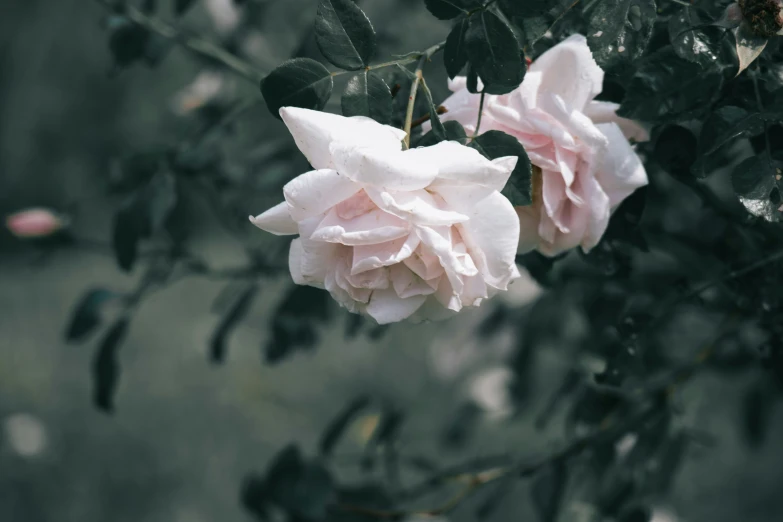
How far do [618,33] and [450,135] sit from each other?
11cm

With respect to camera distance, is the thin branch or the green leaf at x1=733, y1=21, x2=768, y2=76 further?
the thin branch

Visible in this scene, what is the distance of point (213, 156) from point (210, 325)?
2114mm

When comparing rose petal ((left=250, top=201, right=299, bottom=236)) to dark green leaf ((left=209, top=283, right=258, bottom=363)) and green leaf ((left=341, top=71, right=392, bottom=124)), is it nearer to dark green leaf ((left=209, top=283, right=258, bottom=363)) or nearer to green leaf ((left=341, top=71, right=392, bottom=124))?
green leaf ((left=341, top=71, right=392, bottom=124))

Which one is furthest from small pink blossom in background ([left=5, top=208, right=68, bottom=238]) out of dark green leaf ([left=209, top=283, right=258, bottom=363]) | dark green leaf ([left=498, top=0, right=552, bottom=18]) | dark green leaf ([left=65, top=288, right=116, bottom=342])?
dark green leaf ([left=498, top=0, right=552, bottom=18])

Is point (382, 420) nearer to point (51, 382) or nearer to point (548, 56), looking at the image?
point (548, 56)

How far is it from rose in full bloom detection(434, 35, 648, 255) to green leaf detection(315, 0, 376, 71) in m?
0.06

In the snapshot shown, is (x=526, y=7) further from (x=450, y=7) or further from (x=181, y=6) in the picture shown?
(x=181, y=6)

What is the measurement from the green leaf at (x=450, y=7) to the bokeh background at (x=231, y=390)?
440 mm

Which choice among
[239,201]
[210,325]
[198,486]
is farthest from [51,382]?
[239,201]

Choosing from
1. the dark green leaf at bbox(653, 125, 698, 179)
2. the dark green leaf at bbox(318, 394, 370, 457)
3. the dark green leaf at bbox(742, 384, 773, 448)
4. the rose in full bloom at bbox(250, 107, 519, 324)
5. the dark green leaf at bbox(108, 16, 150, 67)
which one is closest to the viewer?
the rose in full bloom at bbox(250, 107, 519, 324)

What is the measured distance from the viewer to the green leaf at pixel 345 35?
1.55 feet

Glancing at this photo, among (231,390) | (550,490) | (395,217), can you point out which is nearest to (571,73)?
(395,217)

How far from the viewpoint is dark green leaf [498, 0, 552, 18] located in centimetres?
45

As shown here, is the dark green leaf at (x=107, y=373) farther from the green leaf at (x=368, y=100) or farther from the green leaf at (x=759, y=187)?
the green leaf at (x=759, y=187)
